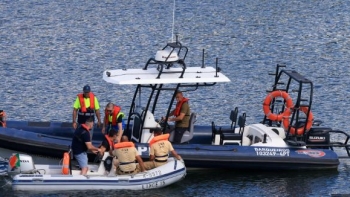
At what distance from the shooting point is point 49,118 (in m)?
27.4

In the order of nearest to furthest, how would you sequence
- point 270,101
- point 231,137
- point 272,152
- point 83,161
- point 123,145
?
point 123,145 < point 83,161 < point 272,152 < point 231,137 < point 270,101

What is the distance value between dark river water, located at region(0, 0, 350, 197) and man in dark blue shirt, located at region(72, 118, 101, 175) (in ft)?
1.83

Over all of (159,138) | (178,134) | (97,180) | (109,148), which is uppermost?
(159,138)

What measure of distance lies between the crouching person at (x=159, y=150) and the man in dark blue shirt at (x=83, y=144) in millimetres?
958

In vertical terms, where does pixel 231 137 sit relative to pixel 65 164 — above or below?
above

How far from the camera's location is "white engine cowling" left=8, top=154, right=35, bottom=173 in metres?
21.2

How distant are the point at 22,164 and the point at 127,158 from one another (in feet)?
6.01

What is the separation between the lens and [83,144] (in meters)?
21.1

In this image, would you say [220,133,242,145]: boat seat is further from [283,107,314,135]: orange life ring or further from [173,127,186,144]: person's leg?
[283,107,314,135]: orange life ring

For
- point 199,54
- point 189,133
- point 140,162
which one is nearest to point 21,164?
point 140,162

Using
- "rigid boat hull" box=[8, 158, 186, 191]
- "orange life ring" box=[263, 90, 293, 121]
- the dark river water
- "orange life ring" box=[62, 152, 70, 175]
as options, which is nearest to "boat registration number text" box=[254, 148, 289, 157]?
the dark river water

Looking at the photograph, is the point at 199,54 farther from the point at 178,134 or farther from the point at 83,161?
the point at 83,161

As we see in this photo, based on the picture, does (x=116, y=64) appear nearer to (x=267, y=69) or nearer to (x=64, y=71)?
(x=64, y=71)

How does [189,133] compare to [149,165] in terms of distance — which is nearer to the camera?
[149,165]
